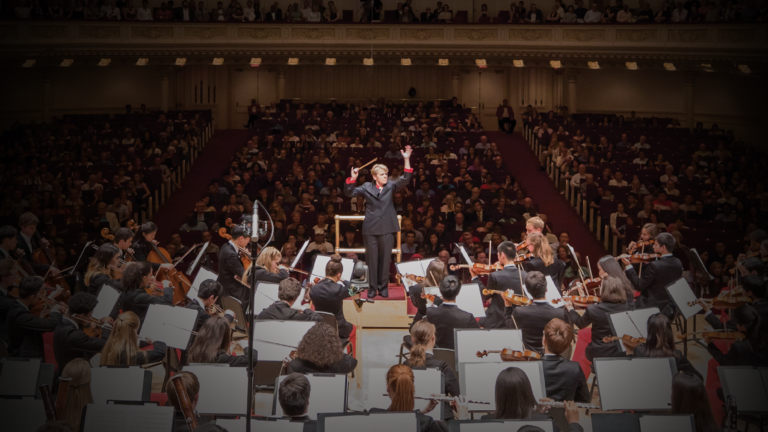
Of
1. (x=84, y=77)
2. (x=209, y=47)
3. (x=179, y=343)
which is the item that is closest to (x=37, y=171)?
A: (x=209, y=47)

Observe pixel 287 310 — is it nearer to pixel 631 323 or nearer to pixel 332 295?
pixel 332 295

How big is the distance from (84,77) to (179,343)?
15.3m

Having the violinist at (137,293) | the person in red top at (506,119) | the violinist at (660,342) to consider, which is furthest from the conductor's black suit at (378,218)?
the person in red top at (506,119)

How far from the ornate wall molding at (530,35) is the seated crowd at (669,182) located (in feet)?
6.00

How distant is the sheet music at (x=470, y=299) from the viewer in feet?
19.0

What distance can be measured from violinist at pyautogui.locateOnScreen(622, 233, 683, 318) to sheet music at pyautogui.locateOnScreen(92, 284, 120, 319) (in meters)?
4.15

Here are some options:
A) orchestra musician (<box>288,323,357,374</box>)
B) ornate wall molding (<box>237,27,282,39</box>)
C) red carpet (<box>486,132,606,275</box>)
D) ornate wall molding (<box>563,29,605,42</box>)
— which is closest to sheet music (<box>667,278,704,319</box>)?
orchestra musician (<box>288,323,357,374</box>)

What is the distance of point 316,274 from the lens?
6.59 meters

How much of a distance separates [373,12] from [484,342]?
14260 mm

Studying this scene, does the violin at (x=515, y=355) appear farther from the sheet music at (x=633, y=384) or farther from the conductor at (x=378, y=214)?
the conductor at (x=378, y=214)

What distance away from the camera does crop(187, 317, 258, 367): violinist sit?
4449 mm

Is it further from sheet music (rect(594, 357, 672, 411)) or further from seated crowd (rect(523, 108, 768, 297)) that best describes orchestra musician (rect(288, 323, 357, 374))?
seated crowd (rect(523, 108, 768, 297))

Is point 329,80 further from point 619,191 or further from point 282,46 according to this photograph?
point 619,191

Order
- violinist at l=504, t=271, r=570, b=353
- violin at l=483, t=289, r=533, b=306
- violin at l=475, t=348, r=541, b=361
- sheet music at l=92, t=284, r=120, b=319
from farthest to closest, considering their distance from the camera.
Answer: violin at l=483, t=289, r=533, b=306 → sheet music at l=92, t=284, r=120, b=319 → violinist at l=504, t=271, r=570, b=353 → violin at l=475, t=348, r=541, b=361
